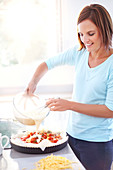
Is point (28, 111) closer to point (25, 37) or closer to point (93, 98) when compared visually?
point (93, 98)

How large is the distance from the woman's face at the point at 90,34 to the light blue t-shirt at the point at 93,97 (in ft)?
0.38

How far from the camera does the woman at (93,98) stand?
1508 mm

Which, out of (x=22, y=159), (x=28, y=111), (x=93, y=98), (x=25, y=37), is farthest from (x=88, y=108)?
(x=25, y=37)

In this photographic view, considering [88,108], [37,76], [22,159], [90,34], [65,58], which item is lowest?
[22,159]

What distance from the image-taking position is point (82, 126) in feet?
5.22

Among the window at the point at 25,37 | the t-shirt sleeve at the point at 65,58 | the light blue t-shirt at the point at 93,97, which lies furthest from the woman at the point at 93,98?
the window at the point at 25,37

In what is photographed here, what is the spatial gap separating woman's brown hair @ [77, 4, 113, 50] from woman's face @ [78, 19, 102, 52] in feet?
0.06

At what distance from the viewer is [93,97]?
1.57 metres

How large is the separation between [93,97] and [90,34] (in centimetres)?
35

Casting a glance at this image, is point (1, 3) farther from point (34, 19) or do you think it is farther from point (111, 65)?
point (111, 65)

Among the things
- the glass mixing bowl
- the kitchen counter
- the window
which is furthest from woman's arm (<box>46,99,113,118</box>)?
the window

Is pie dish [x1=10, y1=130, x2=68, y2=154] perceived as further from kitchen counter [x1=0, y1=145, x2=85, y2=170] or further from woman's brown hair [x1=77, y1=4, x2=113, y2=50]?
woman's brown hair [x1=77, y1=4, x2=113, y2=50]

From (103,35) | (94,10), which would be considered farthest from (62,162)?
(94,10)

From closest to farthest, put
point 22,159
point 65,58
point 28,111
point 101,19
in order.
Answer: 1. point 22,159
2. point 28,111
3. point 101,19
4. point 65,58
